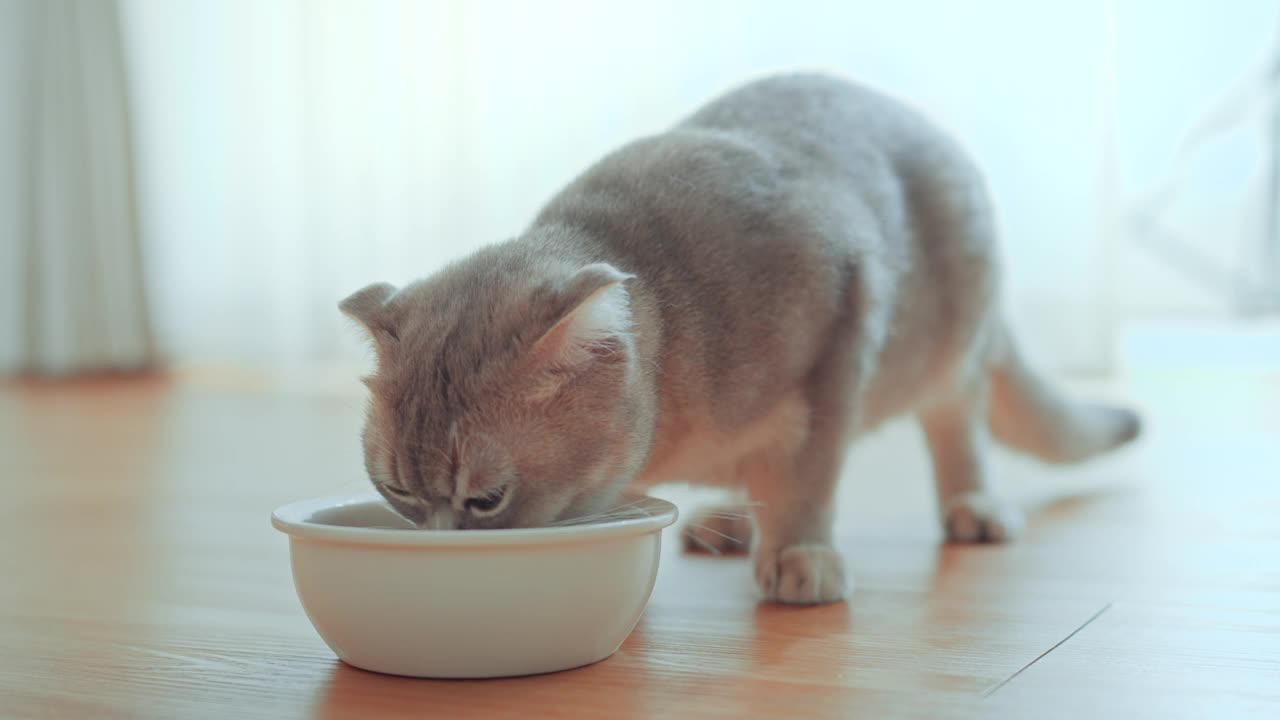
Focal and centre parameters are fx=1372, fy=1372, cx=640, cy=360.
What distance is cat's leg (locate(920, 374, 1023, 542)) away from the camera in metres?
2.44

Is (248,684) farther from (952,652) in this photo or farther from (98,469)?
(98,469)

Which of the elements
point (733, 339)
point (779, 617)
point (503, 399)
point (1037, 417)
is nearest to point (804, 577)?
point (779, 617)

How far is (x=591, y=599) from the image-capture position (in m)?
1.41

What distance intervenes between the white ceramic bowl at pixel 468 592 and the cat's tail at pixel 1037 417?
1.38m

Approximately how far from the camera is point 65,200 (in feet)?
21.0

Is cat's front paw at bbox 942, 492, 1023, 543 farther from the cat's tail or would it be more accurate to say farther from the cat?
the cat's tail

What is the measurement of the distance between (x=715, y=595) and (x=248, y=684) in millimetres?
705

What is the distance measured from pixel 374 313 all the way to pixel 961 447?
1.29 metres

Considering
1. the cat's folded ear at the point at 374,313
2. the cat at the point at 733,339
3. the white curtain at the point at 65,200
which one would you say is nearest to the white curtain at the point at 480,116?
the white curtain at the point at 65,200

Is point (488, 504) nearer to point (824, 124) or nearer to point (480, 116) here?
point (824, 124)

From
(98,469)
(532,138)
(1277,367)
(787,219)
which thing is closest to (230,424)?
(98,469)

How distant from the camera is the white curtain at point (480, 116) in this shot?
4602mm

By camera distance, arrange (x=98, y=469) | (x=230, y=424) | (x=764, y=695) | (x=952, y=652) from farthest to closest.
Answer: (x=230, y=424), (x=98, y=469), (x=952, y=652), (x=764, y=695)

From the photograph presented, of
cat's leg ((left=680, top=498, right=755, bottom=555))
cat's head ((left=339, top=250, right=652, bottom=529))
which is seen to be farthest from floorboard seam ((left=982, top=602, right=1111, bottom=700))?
cat's leg ((left=680, top=498, right=755, bottom=555))
